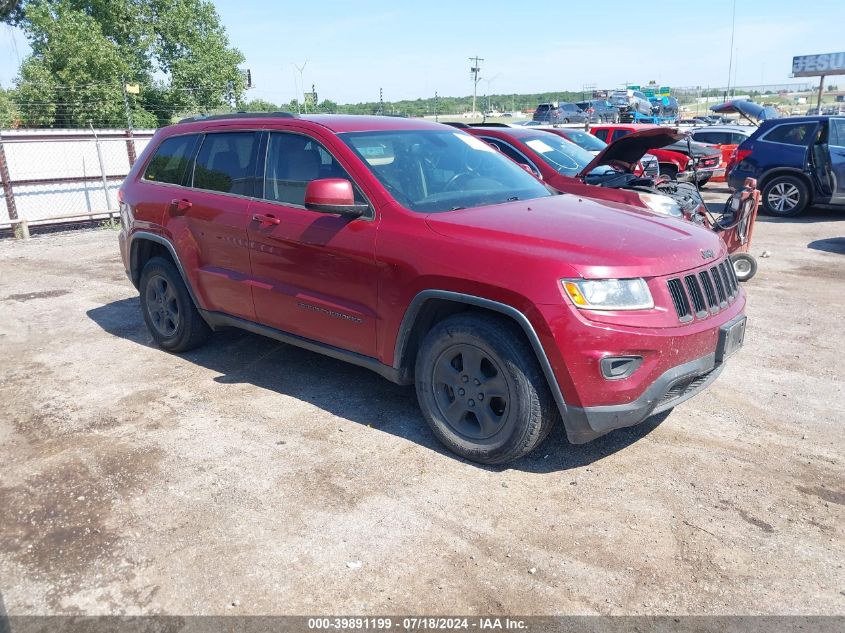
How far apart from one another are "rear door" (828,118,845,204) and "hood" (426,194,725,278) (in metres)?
9.14

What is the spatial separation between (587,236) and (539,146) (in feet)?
17.9

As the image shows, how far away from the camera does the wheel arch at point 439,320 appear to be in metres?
3.25

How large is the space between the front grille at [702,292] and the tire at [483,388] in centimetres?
78

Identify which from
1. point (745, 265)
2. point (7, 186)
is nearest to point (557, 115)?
point (7, 186)

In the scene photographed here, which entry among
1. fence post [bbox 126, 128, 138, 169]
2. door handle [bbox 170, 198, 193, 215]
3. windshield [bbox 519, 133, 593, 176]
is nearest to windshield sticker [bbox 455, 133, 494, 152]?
door handle [bbox 170, 198, 193, 215]

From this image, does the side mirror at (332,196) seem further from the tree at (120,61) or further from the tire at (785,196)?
the tree at (120,61)

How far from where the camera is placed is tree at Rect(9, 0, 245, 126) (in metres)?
31.0

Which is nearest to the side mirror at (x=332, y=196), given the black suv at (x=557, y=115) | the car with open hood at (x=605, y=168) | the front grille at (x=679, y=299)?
the front grille at (x=679, y=299)

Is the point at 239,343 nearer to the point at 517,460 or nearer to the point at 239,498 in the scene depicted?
the point at 239,498

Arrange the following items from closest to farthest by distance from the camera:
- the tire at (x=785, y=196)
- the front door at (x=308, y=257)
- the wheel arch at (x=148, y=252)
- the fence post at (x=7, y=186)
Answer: the front door at (x=308, y=257), the wheel arch at (x=148, y=252), the tire at (x=785, y=196), the fence post at (x=7, y=186)

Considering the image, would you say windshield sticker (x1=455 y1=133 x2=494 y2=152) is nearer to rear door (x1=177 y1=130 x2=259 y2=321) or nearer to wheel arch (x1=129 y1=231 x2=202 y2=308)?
rear door (x1=177 y1=130 x2=259 y2=321)

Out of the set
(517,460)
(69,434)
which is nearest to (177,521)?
(69,434)

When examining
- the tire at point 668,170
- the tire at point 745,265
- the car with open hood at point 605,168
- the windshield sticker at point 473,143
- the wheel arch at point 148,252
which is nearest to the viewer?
the windshield sticker at point 473,143

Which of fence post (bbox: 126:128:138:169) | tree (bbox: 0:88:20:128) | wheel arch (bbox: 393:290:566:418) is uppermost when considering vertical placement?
tree (bbox: 0:88:20:128)
